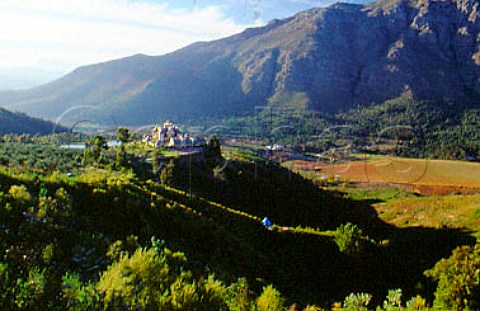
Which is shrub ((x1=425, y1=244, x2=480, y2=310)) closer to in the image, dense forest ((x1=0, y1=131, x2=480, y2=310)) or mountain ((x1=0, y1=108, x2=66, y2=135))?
dense forest ((x1=0, y1=131, x2=480, y2=310))

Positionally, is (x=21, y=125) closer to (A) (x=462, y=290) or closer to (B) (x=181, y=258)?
A: (B) (x=181, y=258)

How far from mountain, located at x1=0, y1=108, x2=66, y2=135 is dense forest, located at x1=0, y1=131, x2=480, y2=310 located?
385ft

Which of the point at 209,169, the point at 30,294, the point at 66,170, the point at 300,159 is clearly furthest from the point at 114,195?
the point at 300,159

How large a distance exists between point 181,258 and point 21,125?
161044mm

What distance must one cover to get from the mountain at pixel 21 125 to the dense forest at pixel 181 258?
117321 millimetres

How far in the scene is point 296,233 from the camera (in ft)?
73.6

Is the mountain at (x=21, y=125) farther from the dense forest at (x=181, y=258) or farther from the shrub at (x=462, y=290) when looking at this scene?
the shrub at (x=462, y=290)

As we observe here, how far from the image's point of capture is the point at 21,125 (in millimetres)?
138625

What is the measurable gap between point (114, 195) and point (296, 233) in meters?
13.7

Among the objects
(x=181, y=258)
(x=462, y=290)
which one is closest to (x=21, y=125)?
(x=181, y=258)

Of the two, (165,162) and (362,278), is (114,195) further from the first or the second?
(165,162)

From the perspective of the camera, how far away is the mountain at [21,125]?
431 feet

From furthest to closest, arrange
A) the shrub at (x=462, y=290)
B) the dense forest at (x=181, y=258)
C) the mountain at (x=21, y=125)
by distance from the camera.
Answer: the mountain at (x=21, y=125) → the shrub at (x=462, y=290) → the dense forest at (x=181, y=258)

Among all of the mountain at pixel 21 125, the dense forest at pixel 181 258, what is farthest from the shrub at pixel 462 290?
the mountain at pixel 21 125
